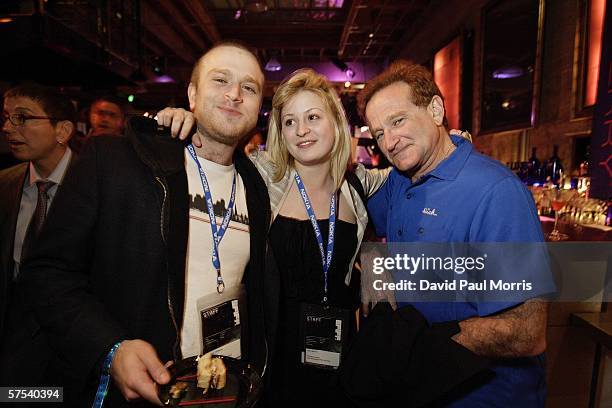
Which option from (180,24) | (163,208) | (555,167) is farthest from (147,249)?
(180,24)

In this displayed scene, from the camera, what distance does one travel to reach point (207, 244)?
4.85ft

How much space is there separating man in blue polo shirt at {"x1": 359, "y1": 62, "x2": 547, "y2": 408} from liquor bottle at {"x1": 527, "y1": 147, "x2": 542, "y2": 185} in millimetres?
2709

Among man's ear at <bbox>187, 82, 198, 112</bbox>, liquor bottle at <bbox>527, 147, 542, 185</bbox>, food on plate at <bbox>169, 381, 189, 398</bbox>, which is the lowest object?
food on plate at <bbox>169, 381, 189, 398</bbox>

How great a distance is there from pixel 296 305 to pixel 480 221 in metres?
1.01

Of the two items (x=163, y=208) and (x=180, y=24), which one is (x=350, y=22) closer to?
(x=180, y=24)

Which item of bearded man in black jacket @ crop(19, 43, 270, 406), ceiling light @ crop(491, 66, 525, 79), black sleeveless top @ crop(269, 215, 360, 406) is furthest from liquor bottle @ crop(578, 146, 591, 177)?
bearded man in black jacket @ crop(19, 43, 270, 406)

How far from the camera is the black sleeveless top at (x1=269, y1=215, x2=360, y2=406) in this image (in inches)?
73.0

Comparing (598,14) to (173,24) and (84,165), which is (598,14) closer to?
(84,165)

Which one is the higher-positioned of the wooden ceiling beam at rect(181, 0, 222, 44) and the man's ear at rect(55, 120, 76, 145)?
the wooden ceiling beam at rect(181, 0, 222, 44)

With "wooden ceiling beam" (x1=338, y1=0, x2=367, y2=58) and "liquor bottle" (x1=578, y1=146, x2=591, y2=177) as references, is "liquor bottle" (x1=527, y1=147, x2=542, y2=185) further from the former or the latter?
"wooden ceiling beam" (x1=338, y1=0, x2=367, y2=58)

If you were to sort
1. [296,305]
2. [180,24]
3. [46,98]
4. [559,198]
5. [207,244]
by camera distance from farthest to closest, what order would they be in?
[180,24] → [559,198] → [46,98] → [296,305] → [207,244]

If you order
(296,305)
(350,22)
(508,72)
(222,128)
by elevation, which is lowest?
(296,305)

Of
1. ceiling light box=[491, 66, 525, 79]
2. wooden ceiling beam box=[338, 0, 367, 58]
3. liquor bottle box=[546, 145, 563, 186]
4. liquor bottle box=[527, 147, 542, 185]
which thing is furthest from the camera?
wooden ceiling beam box=[338, 0, 367, 58]

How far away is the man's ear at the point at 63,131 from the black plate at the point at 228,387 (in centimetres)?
194
